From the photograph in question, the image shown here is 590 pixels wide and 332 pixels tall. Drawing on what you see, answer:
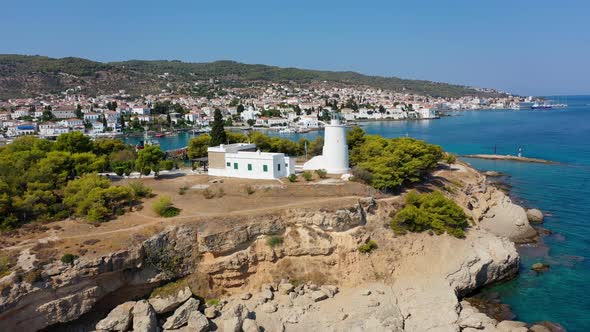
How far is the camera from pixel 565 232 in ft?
99.8

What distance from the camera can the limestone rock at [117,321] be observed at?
18.1m

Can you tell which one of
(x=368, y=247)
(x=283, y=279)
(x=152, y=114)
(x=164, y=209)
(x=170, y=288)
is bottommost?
(x=283, y=279)

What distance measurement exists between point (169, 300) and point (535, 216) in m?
28.1

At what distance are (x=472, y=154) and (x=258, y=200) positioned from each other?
52.3 m

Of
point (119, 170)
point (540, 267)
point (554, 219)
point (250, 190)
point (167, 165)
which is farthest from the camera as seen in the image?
point (167, 165)

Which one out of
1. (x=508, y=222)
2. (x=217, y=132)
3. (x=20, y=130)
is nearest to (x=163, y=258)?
(x=217, y=132)

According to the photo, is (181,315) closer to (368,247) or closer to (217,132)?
(368,247)

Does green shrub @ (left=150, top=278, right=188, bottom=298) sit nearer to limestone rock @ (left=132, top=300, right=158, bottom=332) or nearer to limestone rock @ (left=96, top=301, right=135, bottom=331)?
limestone rock @ (left=132, top=300, right=158, bottom=332)

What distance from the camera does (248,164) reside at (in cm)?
3058

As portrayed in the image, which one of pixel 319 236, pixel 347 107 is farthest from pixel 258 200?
pixel 347 107

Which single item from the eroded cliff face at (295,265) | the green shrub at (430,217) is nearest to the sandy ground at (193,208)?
the eroded cliff face at (295,265)

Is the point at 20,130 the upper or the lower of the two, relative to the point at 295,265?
upper

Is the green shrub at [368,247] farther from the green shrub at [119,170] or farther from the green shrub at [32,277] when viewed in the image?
the green shrub at [119,170]

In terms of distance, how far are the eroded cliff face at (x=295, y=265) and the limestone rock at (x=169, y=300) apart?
2.02 ft
